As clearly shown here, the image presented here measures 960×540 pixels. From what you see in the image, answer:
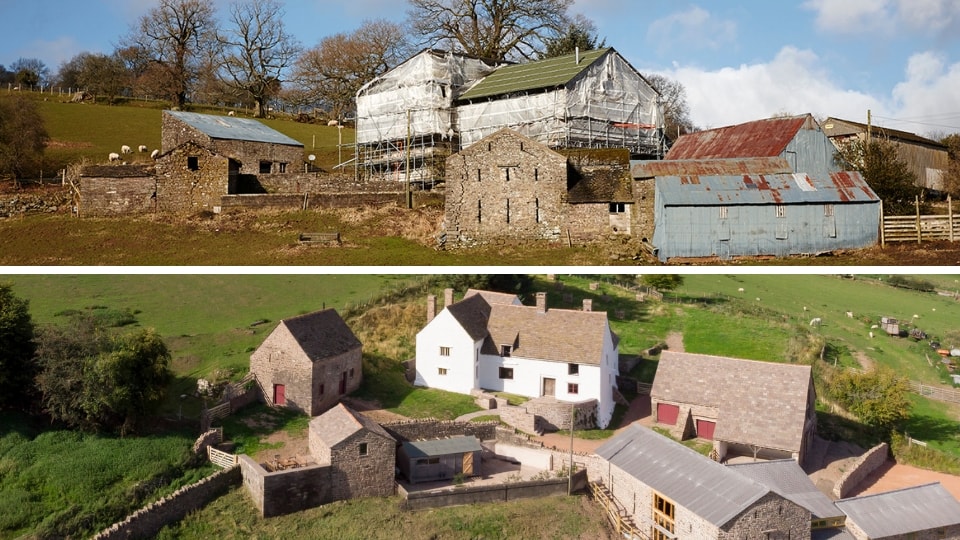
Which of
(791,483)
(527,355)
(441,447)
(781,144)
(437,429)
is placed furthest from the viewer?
(781,144)

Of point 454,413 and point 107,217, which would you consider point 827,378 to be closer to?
point 454,413

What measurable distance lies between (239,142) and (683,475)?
31.0 meters

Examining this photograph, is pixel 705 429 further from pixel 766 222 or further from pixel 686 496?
pixel 766 222

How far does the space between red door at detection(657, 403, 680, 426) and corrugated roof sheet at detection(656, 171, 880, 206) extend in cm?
747

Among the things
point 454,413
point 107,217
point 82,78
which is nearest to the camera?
point 454,413

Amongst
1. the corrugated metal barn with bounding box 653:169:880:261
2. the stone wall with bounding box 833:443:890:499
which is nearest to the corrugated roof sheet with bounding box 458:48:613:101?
the corrugated metal barn with bounding box 653:169:880:261

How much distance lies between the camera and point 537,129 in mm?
42531

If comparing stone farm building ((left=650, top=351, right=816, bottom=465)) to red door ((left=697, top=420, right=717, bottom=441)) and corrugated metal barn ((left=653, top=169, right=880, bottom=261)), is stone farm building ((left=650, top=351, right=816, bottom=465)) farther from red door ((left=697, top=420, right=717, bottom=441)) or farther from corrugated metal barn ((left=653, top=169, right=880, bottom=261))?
corrugated metal barn ((left=653, top=169, right=880, bottom=261))

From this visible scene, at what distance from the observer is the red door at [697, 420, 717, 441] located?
29.2 meters

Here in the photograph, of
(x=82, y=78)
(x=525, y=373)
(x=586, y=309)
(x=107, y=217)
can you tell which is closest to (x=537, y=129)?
(x=586, y=309)

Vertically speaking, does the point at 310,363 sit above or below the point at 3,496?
above

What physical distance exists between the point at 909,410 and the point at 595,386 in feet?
41.0

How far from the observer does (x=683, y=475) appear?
23.5 metres

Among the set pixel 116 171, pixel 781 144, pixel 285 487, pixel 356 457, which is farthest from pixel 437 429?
pixel 116 171
